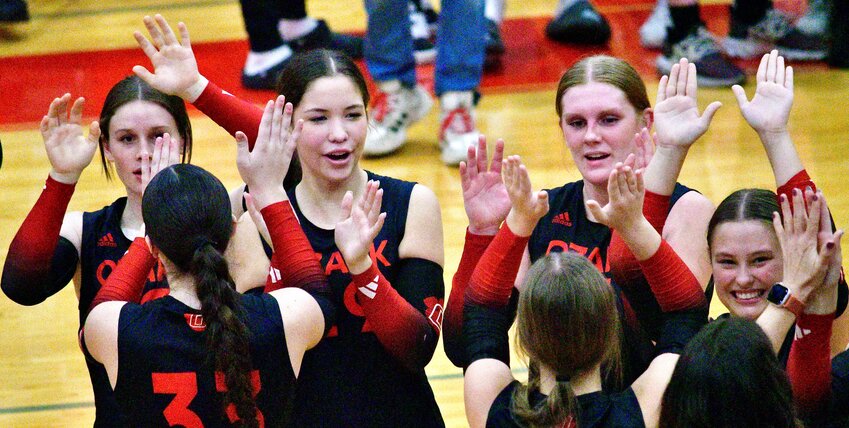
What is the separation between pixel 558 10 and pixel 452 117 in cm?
187

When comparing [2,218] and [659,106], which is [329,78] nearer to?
[659,106]

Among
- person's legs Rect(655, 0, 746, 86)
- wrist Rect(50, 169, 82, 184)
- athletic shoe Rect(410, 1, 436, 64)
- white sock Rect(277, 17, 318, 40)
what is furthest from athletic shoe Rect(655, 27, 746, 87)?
wrist Rect(50, 169, 82, 184)

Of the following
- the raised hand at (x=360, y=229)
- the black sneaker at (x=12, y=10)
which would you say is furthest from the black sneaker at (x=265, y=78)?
the raised hand at (x=360, y=229)

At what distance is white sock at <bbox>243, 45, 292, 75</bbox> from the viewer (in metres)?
6.14

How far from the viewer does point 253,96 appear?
6.04m

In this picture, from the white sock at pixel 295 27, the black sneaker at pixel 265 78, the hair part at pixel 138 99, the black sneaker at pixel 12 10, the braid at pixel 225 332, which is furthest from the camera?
the black sneaker at pixel 12 10

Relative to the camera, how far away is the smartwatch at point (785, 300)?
2098 mm

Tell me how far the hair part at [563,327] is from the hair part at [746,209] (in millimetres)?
557

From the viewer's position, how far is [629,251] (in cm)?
234

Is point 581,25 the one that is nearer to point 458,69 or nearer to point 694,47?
point 694,47

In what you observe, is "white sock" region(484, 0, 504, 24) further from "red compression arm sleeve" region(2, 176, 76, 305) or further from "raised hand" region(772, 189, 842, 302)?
"raised hand" region(772, 189, 842, 302)

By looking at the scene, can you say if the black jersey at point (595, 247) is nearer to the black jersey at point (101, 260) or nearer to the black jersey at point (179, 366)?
the black jersey at point (179, 366)

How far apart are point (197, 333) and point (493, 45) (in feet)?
15.2

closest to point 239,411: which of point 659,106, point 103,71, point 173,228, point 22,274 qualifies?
point 173,228
